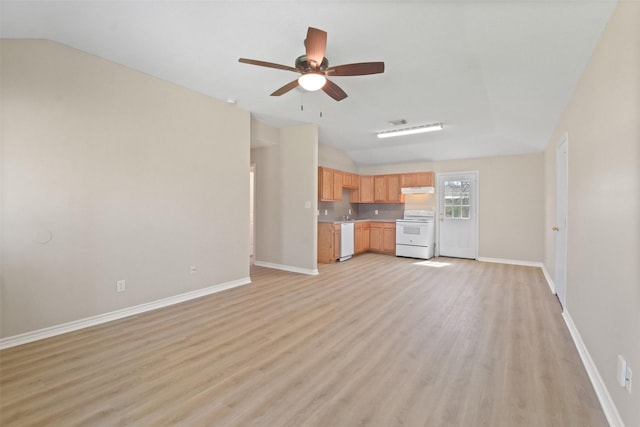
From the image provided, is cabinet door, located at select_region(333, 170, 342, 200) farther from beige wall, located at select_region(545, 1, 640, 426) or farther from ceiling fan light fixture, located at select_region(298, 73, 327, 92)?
beige wall, located at select_region(545, 1, 640, 426)

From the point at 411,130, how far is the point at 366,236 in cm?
319

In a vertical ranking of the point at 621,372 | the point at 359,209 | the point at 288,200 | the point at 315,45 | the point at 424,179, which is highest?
the point at 315,45

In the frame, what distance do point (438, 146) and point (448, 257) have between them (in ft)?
9.04

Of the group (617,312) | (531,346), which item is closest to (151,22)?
(617,312)

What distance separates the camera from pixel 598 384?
1.91m

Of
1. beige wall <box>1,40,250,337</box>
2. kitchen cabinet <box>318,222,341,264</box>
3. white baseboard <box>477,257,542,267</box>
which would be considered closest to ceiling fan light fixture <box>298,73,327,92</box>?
beige wall <box>1,40,250,337</box>

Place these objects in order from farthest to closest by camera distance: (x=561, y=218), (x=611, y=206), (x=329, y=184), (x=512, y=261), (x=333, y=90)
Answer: (x=329, y=184) → (x=512, y=261) → (x=561, y=218) → (x=333, y=90) → (x=611, y=206)

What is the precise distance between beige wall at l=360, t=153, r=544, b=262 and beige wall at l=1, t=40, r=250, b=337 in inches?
226

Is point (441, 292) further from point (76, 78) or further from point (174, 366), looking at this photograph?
point (76, 78)

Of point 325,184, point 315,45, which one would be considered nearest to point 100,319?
point 315,45

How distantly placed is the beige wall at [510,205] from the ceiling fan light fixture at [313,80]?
213 inches

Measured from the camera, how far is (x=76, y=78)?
2.83 m

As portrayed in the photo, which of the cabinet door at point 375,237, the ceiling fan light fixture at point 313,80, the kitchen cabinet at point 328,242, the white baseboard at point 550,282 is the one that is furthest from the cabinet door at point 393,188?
the ceiling fan light fixture at point 313,80

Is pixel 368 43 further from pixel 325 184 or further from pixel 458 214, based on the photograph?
pixel 458 214
